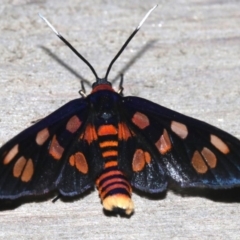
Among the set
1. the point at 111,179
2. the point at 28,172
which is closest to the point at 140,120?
the point at 111,179

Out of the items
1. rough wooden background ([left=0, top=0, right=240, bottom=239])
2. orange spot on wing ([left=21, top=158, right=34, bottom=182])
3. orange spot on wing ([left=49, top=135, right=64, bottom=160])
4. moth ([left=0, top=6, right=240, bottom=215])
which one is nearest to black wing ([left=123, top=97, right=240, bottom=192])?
moth ([left=0, top=6, right=240, bottom=215])

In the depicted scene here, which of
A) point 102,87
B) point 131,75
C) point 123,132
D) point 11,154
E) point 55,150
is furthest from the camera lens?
point 131,75

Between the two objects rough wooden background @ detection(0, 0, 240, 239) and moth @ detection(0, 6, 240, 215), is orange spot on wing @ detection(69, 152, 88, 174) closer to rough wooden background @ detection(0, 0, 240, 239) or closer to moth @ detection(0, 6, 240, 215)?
moth @ detection(0, 6, 240, 215)

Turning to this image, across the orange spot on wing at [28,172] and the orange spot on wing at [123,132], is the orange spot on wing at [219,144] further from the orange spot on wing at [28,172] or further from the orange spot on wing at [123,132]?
the orange spot on wing at [28,172]

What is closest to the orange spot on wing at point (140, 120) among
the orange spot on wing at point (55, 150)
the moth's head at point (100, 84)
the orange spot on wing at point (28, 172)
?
the moth's head at point (100, 84)

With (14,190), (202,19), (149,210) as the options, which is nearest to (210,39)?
(202,19)

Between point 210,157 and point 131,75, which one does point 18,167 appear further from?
point 131,75

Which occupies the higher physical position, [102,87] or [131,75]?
[102,87]
